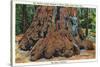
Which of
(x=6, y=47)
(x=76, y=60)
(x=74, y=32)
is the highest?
(x=74, y=32)

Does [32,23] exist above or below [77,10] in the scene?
below

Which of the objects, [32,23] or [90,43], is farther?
[90,43]

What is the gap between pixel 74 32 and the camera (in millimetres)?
2320

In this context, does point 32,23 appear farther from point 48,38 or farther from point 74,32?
point 74,32

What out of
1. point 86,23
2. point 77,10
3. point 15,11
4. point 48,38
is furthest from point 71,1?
point 15,11

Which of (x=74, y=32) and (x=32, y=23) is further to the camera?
(x=74, y=32)

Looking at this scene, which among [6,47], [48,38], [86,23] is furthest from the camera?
[86,23]

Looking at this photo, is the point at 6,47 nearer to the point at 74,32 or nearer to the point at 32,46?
the point at 32,46

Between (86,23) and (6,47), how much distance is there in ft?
2.95

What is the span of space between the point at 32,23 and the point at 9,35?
0.26 metres

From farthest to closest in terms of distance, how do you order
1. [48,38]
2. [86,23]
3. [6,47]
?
[86,23] < [48,38] < [6,47]

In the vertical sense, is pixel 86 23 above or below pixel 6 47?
above

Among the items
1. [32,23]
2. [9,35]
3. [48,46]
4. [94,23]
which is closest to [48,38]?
[48,46]

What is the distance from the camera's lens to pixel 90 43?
2400 millimetres
